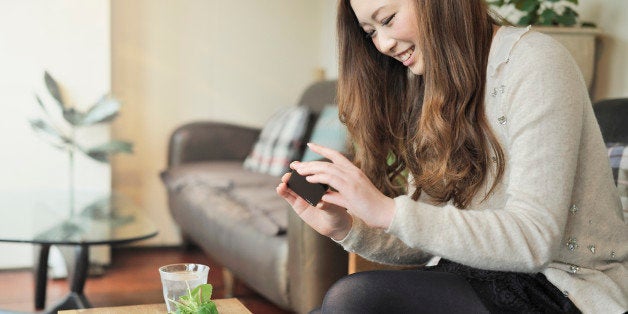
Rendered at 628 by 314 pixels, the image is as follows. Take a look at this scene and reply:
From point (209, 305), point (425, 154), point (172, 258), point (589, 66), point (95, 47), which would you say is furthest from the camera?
point (172, 258)

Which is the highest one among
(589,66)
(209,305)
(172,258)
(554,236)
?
(589,66)

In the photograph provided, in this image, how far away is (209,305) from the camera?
3.99 ft

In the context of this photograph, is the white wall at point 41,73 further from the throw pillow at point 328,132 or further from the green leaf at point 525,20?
the green leaf at point 525,20

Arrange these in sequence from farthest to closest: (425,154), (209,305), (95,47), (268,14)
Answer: (268,14) → (95,47) → (425,154) → (209,305)

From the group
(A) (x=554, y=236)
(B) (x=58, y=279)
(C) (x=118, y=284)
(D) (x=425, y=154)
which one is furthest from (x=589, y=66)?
(B) (x=58, y=279)

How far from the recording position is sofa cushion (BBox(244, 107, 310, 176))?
3.39 metres

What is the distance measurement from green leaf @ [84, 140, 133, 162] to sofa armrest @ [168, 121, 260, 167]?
1.25 feet

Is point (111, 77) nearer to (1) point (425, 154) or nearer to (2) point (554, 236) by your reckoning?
(1) point (425, 154)

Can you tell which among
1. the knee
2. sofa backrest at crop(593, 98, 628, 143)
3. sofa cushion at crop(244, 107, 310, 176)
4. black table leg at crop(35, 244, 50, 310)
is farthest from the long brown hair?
sofa cushion at crop(244, 107, 310, 176)

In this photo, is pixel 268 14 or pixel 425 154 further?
pixel 268 14

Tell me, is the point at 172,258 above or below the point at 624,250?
below

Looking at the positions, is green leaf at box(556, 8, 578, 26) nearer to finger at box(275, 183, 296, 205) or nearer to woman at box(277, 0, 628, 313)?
woman at box(277, 0, 628, 313)

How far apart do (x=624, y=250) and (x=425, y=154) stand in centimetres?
35

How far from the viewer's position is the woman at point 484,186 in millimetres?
1105
